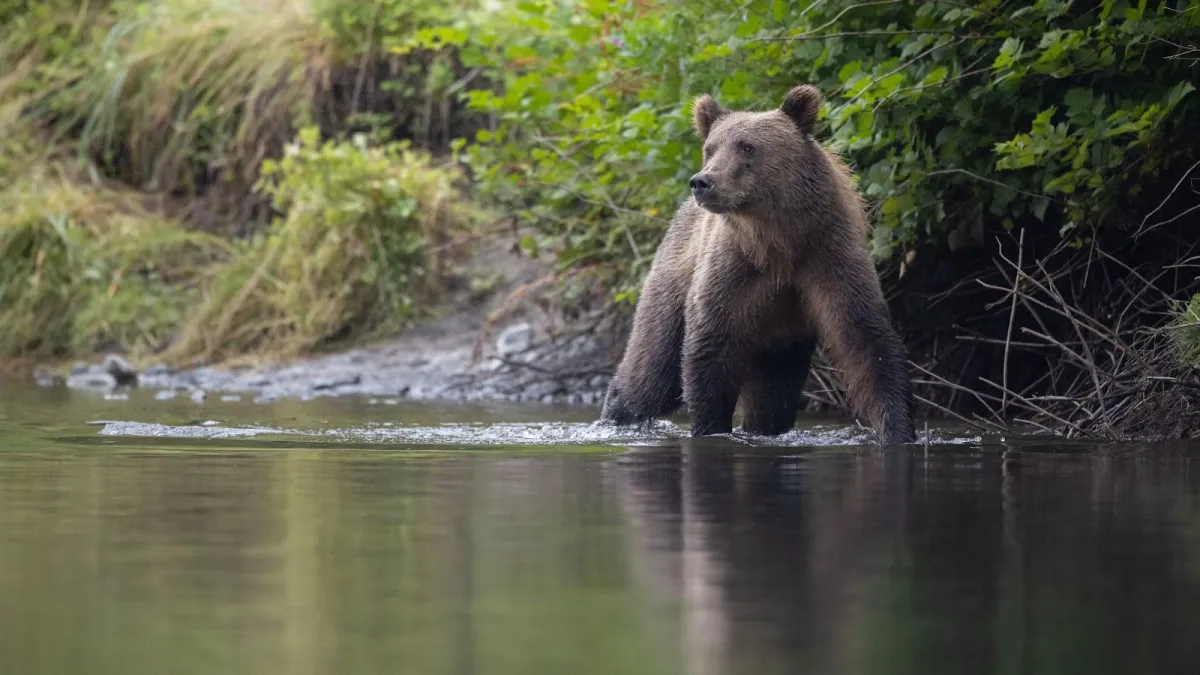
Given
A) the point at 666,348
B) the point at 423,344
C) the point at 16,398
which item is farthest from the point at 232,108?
the point at 666,348

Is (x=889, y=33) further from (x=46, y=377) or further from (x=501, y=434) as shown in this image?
(x=46, y=377)

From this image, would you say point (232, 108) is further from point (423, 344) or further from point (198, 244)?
point (423, 344)

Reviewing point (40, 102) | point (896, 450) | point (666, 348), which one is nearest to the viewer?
point (896, 450)

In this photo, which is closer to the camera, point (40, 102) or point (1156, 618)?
point (1156, 618)

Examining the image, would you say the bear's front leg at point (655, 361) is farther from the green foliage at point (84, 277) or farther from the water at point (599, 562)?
the green foliage at point (84, 277)

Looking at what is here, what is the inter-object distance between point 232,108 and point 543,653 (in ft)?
44.7

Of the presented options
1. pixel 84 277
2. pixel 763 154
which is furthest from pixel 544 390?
pixel 84 277

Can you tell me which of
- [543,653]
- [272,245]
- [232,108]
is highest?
[232,108]

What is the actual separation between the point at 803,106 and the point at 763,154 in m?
0.29

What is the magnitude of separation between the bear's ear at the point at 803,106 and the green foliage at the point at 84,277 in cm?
791

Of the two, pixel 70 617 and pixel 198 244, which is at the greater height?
pixel 198 244

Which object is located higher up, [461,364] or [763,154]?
[763,154]

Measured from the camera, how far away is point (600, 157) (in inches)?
398

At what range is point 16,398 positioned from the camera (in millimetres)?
10352
